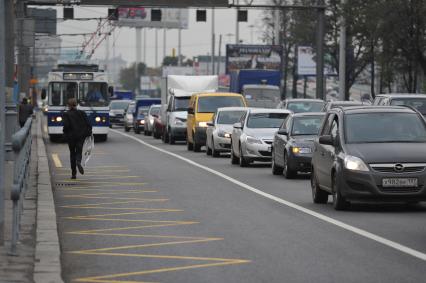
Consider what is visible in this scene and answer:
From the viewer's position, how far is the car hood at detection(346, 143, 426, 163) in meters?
19.2

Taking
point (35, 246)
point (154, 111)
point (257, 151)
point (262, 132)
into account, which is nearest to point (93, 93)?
point (154, 111)

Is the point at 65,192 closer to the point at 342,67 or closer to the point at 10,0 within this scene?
the point at 10,0

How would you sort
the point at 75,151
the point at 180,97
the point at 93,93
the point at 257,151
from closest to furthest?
the point at 75,151 < the point at 257,151 < the point at 93,93 < the point at 180,97

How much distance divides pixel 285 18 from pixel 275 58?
3072mm

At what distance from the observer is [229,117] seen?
40.9 m

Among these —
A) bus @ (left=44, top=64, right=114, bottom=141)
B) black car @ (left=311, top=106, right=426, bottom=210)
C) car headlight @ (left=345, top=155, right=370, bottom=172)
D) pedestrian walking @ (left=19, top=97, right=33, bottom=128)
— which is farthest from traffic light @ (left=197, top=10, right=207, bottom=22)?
car headlight @ (left=345, top=155, right=370, bottom=172)

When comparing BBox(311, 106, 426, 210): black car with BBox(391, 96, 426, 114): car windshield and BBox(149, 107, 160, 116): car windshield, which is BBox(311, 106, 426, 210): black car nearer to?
BBox(391, 96, 426, 114): car windshield

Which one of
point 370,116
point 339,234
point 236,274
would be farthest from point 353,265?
point 370,116

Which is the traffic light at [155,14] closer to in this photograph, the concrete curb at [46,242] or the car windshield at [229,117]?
the car windshield at [229,117]

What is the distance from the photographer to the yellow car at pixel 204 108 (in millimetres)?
45375

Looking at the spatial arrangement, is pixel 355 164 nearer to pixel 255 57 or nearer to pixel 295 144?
pixel 295 144

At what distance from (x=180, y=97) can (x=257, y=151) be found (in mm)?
20673

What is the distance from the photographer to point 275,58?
9638 centimetres

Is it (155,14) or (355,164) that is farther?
(155,14)
